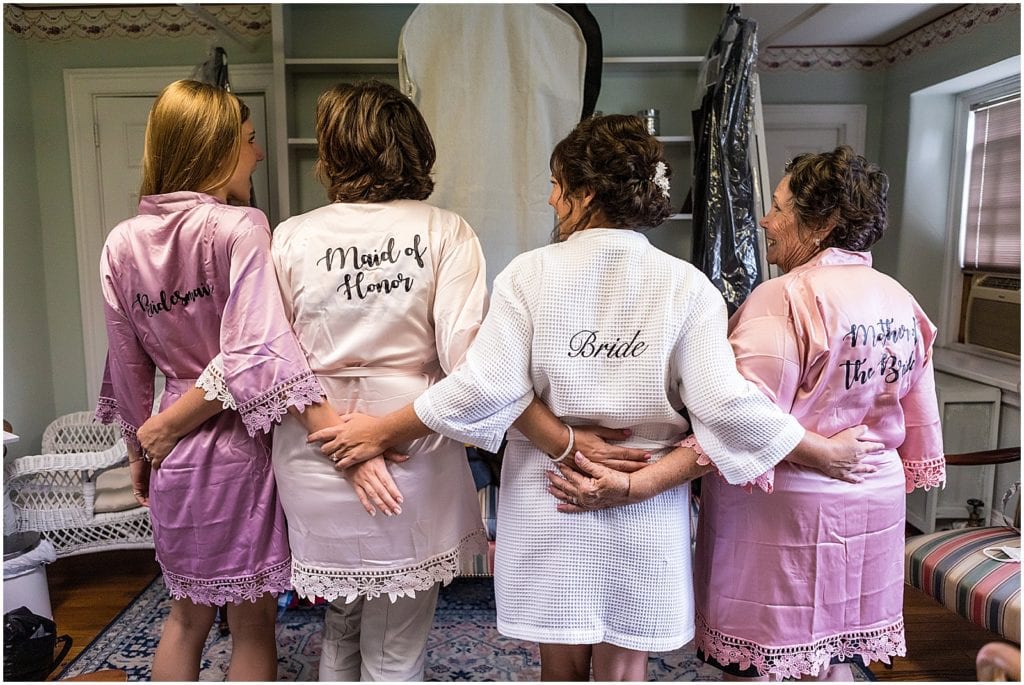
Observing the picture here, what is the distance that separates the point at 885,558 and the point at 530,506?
0.71m

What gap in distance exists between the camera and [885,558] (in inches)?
56.1

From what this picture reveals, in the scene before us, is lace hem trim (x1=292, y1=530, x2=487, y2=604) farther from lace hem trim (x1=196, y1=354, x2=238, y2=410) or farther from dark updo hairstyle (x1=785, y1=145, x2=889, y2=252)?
dark updo hairstyle (x1=785, y1=145, x2=889, y2=252)

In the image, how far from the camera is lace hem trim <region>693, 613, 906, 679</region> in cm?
138

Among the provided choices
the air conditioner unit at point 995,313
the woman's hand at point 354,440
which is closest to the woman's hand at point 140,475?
the woman's hand at point 354,440

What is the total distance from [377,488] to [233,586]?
0.38 metres

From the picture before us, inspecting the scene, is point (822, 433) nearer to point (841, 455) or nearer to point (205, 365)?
point (841, 455)

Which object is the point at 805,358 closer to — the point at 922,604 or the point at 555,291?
the point at 555,291

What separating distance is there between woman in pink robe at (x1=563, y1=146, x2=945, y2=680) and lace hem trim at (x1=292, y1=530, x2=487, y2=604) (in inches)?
21.4

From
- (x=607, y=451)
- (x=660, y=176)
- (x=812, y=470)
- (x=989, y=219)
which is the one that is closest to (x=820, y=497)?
(x=812, y=470)

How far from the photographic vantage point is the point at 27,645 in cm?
201

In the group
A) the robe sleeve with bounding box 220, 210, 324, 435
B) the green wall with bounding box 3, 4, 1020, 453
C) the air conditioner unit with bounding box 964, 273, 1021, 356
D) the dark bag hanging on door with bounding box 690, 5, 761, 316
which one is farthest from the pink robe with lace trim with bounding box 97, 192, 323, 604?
the air conditioner unit with bounding box 964, 273, 1021, 356

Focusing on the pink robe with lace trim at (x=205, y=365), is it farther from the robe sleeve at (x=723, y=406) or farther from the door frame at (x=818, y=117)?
the door frame at (x=818, y=117)

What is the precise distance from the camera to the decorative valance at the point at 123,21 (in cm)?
299

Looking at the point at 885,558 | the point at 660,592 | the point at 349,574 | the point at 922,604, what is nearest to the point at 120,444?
the point at 349,574
